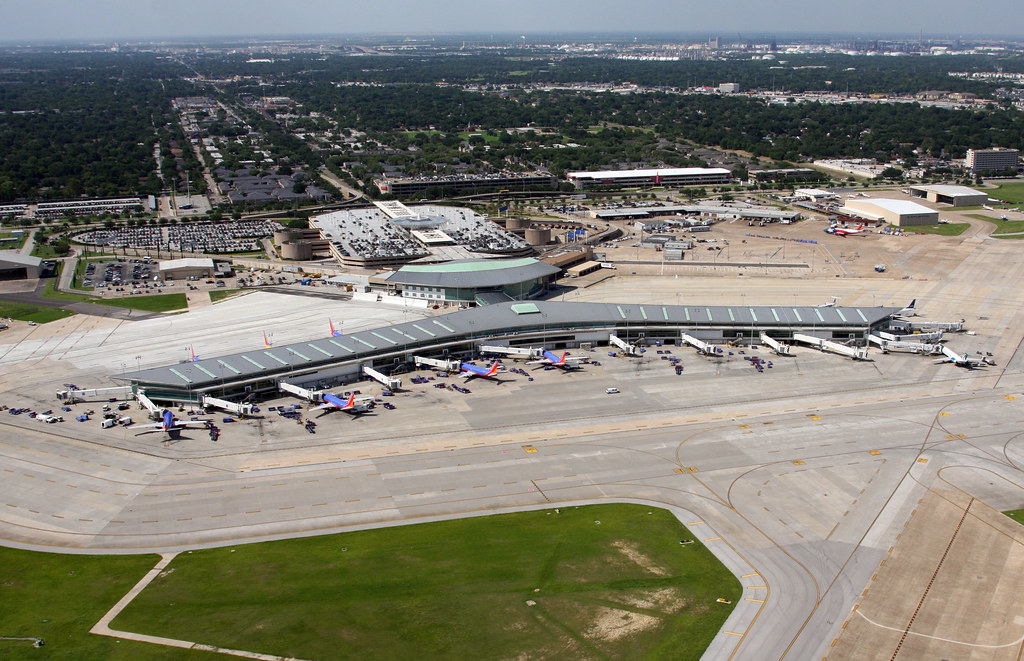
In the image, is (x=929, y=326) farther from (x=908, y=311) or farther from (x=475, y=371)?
(x=475, y=371)

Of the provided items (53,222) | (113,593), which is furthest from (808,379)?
(53,222)

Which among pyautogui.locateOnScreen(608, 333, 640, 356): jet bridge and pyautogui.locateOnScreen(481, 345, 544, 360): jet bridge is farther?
pyautogui.locateOnScreen(608, 333, 640, 356): jet bridge

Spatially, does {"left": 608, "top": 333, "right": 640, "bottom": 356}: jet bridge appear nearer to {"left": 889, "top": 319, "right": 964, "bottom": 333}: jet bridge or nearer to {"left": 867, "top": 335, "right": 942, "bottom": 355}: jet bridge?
{"left": 867, "top": 335, "right": 942, "bottom": 355}: jet bridge

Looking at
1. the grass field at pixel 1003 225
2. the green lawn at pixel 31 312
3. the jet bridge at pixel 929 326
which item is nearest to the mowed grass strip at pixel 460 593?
the jet bridge at pixel 929 326

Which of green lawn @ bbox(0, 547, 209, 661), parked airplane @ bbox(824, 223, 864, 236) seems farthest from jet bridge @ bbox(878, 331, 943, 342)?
green lawn @ bbox(0, 547, 209, 661)

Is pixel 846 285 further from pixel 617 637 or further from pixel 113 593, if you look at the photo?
pixel 113 593
